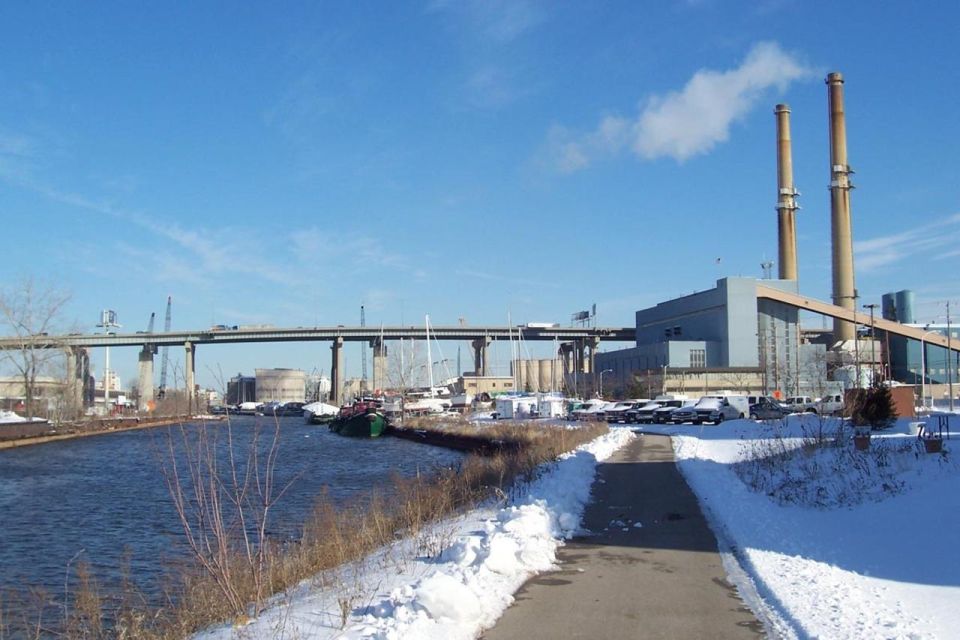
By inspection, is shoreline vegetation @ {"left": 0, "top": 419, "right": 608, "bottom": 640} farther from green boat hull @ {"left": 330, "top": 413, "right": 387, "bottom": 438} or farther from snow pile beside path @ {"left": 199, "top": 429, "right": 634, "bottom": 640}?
green boat hull @ {"left": 330, "top": 413, "right": 387, "bottom": 438}

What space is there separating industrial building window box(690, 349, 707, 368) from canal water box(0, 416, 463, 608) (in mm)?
73451

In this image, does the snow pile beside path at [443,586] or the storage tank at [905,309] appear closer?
the snow pile beside path at [443,586]

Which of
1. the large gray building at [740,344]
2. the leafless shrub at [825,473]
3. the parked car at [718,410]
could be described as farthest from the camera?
the large gray building at [740,344]

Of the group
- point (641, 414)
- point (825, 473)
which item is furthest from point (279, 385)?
point (825, 473)

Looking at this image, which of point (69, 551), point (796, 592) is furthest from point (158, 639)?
point (69, 551)

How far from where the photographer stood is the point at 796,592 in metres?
10.7

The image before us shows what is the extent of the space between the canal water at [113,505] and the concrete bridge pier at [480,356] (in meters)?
121

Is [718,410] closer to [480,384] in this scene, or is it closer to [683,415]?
[683,415]

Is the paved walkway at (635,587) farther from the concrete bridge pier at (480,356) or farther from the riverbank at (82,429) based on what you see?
the concrete bridge pier at (480,356)

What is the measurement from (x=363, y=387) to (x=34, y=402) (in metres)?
108

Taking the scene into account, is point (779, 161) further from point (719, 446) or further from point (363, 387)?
point (363, 387)

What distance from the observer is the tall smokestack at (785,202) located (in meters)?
121

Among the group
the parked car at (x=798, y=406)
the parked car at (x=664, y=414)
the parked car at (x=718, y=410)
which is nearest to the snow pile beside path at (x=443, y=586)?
the parked car at (x=718, y=410)

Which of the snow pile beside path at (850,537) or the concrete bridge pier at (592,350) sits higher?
the concrete bridge pier at (592,350)
